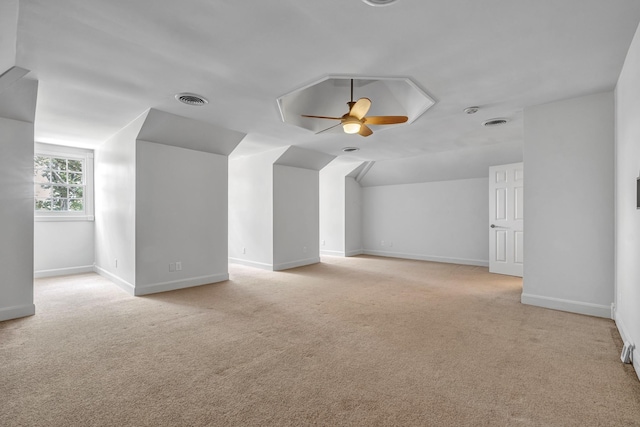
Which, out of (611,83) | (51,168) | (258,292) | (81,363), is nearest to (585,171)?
(611,83)

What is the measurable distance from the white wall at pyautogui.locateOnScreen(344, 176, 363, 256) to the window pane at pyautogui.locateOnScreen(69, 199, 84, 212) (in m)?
6.13

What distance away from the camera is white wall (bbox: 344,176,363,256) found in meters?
8.84

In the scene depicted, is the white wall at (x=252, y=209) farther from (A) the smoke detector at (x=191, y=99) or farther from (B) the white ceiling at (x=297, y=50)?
(A) the smoke detector at (x=191, y=99)

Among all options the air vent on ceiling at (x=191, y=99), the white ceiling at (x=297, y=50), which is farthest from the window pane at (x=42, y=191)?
the air vent on ceiling at (x=191, y=99)

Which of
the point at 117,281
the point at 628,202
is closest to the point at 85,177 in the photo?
the point at 117,281

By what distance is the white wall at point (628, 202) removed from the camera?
2.43 metres

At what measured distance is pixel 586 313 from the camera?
365cm

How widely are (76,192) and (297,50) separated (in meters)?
6.10

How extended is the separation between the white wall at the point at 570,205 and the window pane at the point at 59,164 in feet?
26.5

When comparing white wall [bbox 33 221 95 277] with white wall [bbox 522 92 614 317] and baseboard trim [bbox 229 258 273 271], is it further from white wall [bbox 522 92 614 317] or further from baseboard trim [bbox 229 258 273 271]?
white wall [bbox 522 92 614 317]

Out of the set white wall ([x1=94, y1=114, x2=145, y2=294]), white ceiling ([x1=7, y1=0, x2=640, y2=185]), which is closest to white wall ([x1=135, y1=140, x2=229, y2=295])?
white wall ([x1=94, y1=114, x2=145, y2=294])

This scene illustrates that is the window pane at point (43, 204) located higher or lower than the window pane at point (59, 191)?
lower

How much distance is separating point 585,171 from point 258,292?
179 inches

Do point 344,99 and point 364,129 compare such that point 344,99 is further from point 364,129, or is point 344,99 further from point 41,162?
point 41,162
